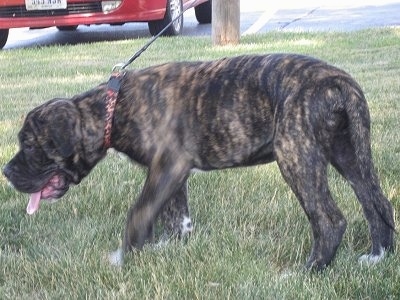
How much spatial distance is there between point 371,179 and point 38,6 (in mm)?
9487

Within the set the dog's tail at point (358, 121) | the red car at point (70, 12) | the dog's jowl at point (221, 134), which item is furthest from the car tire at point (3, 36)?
the dog's tail at point (358, 121)

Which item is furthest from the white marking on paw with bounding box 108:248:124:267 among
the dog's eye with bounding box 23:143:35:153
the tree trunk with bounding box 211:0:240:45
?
the tree trunk with bounding box 211:0:240:45

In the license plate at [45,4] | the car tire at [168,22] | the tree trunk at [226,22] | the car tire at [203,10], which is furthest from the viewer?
the car tire at [203,10]

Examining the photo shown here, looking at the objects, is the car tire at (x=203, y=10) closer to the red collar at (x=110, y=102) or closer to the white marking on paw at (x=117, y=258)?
the red collar at (x=110, y=102)

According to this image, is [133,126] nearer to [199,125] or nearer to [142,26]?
[199,125]

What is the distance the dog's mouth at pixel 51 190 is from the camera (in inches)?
164

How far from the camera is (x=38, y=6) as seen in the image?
1234cm

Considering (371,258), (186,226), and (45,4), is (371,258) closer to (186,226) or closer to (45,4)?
(186,226)

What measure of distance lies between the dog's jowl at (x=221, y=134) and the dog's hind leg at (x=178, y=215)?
17 millimetres

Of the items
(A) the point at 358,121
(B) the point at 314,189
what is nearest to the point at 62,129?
(B) the point at 314,189

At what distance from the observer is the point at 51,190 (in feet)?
13.8

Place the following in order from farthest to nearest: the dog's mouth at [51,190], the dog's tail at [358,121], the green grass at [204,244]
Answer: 1. the dog's mouth at [51,190]
2. the dog's tail at [358,121]
3. the green grass at [204,244]

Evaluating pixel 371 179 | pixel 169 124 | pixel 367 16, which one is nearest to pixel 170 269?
pixel 169 124

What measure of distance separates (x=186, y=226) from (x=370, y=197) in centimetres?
101
